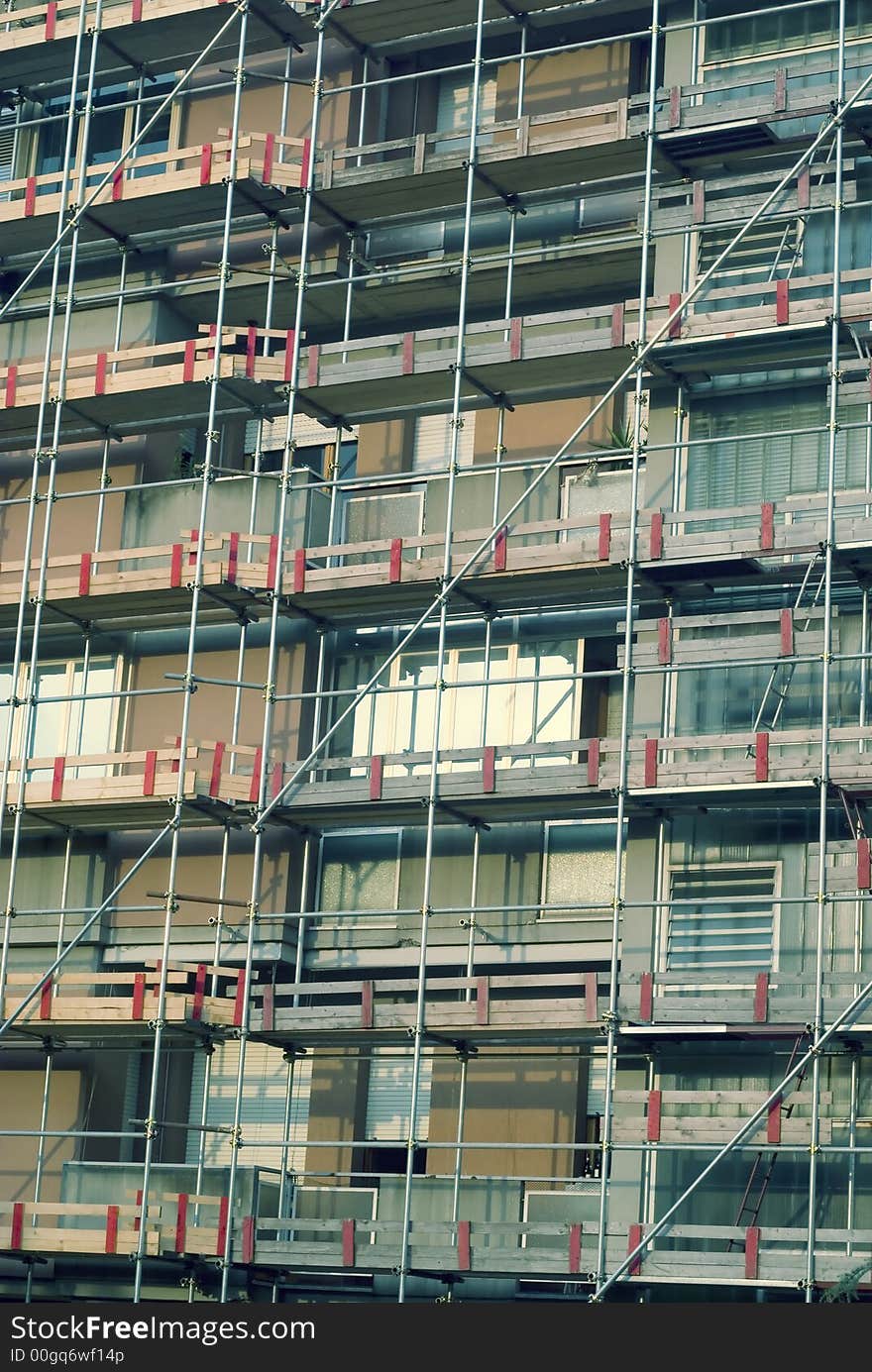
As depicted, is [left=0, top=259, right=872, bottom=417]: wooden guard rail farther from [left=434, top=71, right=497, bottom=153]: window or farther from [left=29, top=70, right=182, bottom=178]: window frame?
[left=29, top=70, right=182, bottom=178]: window frame

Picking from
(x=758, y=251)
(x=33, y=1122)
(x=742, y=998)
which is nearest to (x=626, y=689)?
(x=742, y=998)

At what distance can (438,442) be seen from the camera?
3791cm

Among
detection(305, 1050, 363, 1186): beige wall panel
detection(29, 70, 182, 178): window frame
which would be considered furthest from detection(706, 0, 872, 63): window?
detection(305, 1050, 363, 1186): beige wall panel

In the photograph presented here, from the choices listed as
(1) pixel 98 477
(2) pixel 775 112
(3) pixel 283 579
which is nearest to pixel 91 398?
(1) pixel 98 477

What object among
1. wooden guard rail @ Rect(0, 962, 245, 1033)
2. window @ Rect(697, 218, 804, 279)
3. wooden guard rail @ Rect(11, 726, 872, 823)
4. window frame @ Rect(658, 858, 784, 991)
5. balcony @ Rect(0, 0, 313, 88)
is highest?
balcony @ Rect(0, 0, 313, 88)

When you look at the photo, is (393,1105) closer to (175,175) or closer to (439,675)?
(439,675)

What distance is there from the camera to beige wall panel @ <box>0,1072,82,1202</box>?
35.9 metres

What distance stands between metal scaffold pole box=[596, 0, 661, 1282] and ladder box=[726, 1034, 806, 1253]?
1674 millimetres

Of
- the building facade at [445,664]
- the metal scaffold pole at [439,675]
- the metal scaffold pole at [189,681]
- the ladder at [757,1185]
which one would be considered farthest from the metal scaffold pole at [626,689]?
the metal scaffold pole at [189,681]

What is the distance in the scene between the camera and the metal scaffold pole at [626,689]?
31.3m

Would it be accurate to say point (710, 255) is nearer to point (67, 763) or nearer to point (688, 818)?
point (688, 818)

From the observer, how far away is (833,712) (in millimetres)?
32969

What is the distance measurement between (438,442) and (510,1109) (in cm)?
1022

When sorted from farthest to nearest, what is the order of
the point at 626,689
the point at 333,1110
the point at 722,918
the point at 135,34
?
the point at 135,34 → the point at 333,1110 → the point at 722,918 → the point at 626,689
